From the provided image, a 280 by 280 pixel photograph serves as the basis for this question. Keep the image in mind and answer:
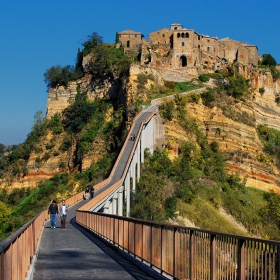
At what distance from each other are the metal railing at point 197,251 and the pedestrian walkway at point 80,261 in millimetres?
610

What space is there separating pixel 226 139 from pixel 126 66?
46.8ft

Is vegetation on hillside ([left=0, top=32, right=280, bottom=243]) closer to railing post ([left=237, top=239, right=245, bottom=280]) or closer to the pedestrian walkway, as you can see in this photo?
the pedestrian walkway

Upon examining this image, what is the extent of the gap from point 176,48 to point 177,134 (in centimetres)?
2185

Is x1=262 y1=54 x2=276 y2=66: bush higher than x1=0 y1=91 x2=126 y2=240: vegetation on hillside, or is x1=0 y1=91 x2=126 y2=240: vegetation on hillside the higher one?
x1=262 y1=54 x2=276 y2=66: bush

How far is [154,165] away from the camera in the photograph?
2306 inches

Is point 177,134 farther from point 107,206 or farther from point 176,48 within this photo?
point 176,48

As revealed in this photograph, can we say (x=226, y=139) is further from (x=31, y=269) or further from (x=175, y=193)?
(x=31, y=269)

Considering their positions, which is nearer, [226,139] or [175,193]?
[175,193]

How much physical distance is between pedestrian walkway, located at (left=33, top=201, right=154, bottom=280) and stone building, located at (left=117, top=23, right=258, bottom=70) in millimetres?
56423

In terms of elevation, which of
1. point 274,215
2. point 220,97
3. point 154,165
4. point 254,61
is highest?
point 254,61

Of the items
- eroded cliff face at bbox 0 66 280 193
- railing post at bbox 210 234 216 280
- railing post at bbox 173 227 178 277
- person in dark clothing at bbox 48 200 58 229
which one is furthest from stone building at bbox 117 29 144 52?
railing post at bbox 210 234 216 280

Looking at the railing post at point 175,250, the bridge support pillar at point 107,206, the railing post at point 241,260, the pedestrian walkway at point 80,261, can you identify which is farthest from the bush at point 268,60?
the railing post at point 241,260

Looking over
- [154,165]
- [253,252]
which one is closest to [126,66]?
[154,165]

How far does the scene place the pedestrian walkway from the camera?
49.2ft
